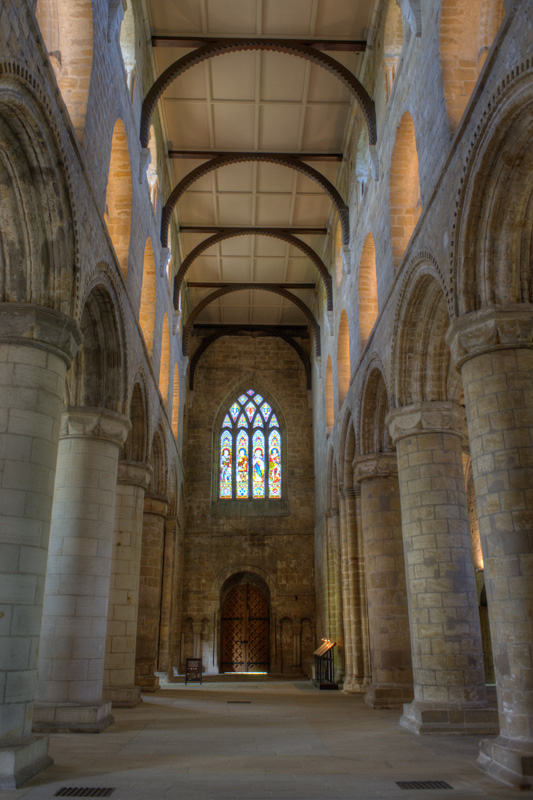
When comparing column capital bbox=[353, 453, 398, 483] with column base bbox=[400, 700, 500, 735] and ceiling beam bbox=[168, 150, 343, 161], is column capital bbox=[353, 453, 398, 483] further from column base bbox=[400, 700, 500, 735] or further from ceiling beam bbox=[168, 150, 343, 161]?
ceiling beam bbox=[168, 150, 343, 161]

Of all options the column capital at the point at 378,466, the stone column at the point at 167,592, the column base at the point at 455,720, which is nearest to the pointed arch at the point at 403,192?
the column capital at the point at 378,466

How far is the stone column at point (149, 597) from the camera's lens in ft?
47.8

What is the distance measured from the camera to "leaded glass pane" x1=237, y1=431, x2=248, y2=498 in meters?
24.6

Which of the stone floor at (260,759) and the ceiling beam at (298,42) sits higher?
the ceiling beam at (298,42)

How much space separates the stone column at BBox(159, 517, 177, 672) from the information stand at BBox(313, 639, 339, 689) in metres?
4.28

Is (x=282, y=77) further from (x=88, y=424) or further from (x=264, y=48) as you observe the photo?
(x=88, y=424)

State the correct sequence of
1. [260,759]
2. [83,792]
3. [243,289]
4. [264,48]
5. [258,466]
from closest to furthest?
[83,792], [260,759], [264,48], [243,289], [258,466]

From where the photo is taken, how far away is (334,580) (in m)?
19.0

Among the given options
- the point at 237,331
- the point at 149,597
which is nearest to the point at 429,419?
the point at 149,597

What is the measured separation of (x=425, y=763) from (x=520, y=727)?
107 cm

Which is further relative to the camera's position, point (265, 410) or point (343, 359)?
point (265, 410)

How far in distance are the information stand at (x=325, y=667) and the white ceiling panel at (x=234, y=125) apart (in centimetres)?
1175

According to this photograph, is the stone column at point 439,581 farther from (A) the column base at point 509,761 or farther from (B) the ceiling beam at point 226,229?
(B) the ceiling beam at point 226,229

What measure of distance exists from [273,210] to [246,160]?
292 centimetres
